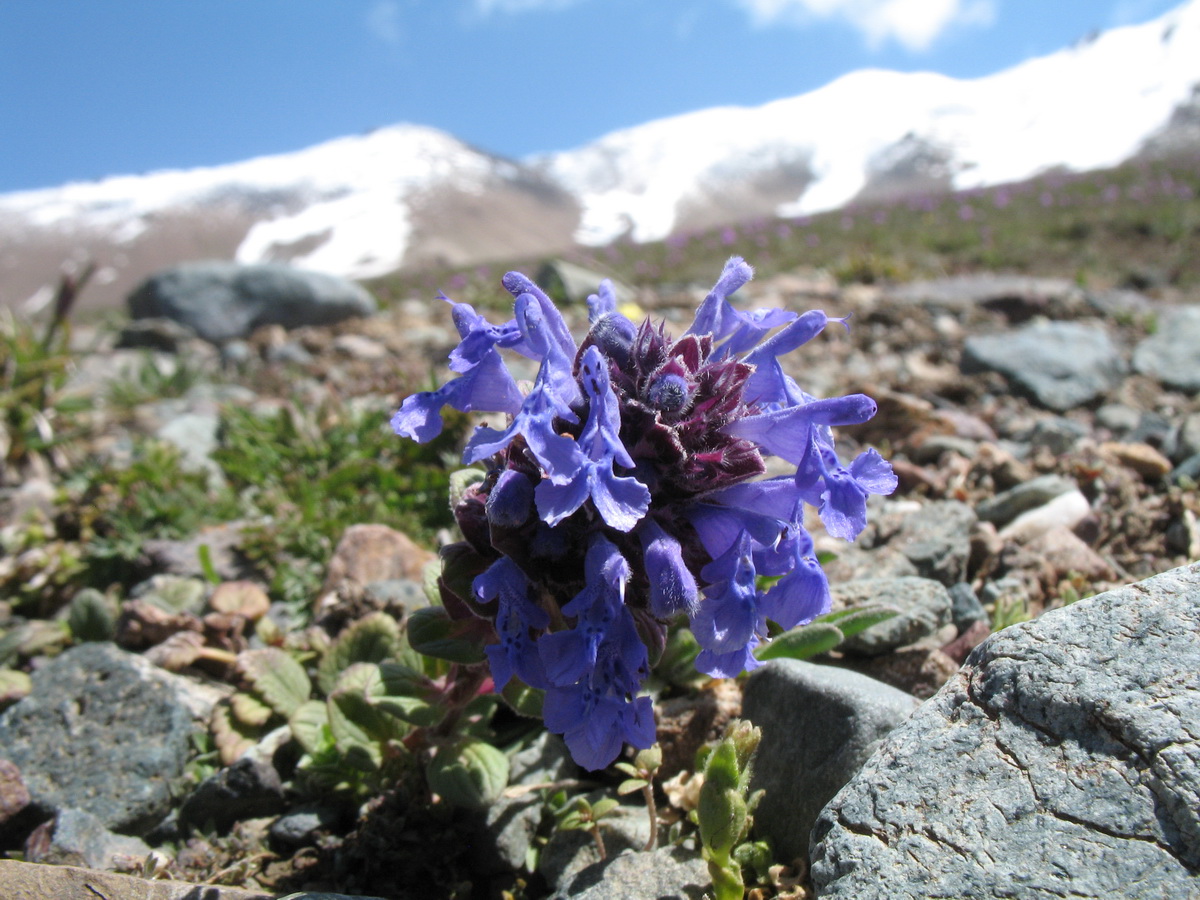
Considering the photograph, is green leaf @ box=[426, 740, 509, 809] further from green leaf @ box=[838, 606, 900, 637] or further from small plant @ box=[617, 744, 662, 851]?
green leaf @ box=[838, 606, 900, 637]

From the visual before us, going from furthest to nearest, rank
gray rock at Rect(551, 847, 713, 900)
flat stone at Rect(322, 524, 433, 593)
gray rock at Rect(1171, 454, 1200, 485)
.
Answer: gray rock at Rect(1171, 454, 1200, 485) → flat stone at Rect(322, 524, 433, 593) → gray rock at Rect(551, 847, 713, 900)

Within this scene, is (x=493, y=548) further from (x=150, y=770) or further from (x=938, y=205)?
(x=938, y=205)

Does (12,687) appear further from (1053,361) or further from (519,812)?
(1053,361)

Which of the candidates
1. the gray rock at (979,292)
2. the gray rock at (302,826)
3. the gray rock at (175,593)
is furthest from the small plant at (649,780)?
the gray rock at (979,292)

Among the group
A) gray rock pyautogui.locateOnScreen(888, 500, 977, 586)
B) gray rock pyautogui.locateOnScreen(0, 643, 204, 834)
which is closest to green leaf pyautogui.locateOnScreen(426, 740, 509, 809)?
gray rock pyautogui.locateOnScreen(0, 643, 204, 834)

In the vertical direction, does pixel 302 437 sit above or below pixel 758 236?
above

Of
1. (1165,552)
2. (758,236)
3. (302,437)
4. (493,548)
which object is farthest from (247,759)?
(758,236)

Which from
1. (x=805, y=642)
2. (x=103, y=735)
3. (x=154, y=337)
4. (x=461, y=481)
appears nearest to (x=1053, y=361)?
(x=805, y=642)
